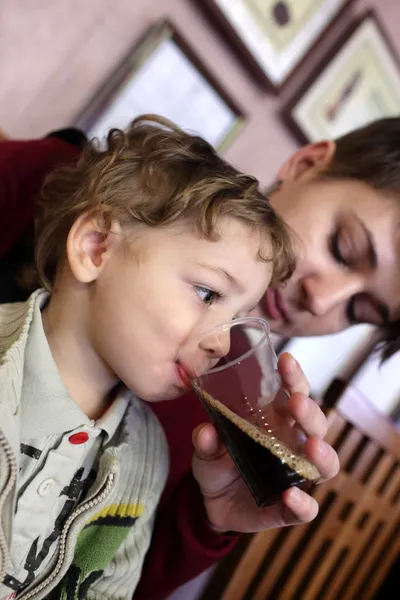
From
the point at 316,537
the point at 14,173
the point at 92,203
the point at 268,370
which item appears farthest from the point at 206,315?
the point at 316,537

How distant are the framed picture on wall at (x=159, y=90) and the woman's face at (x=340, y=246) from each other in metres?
0.54

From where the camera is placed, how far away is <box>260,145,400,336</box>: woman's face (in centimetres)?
103

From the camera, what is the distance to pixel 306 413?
692 mm

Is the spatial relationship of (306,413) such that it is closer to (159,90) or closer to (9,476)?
(9,476)

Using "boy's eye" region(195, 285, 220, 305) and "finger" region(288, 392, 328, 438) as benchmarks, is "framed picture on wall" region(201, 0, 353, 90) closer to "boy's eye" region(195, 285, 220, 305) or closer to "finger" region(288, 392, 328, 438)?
"boy's eye" region(195, 285, 220, 305)

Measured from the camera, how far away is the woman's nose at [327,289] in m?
1.05

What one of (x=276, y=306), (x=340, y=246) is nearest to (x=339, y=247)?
(x=340, y=246)

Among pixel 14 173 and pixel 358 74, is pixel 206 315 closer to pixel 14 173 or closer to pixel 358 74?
pixel 14 173

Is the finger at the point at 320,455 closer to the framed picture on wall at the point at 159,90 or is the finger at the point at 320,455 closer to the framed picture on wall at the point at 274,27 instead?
the framed picture on wall at the point at 159,90

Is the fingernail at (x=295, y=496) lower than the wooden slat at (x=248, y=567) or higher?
higher

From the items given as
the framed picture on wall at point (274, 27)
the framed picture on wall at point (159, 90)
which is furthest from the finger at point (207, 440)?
the framed picture on wall at point (274, 27)

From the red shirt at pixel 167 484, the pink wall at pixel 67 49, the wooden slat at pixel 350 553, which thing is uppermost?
the pink wall at pixel 67 49

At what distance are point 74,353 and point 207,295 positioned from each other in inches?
10.2

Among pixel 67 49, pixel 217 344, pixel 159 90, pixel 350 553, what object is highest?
pixel 67 49
